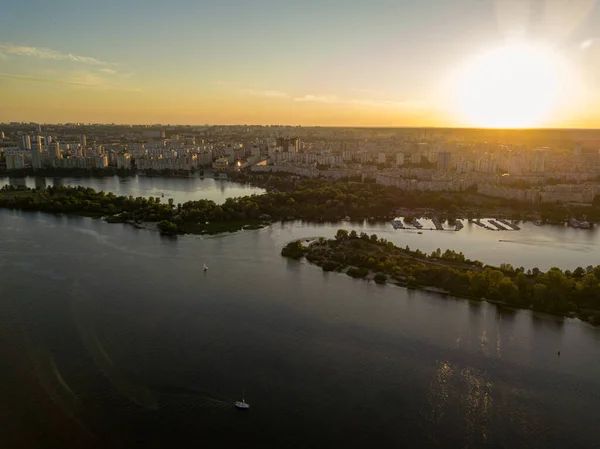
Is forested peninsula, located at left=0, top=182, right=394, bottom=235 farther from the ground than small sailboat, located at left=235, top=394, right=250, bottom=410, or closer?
farther from the ground

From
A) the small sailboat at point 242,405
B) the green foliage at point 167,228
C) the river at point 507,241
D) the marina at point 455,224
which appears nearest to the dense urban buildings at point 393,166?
the marina at point 455,224

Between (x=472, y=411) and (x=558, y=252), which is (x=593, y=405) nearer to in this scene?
(x=472, y=411)

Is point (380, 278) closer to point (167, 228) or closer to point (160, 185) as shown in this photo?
point (167, 228)

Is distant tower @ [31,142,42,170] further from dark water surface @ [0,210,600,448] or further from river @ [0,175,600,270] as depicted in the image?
dark water surface @ [0,210,600,448]

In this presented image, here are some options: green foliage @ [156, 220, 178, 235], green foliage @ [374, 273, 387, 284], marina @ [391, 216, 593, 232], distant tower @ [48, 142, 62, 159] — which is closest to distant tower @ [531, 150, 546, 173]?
marina @ [391, 216, 593, 232]

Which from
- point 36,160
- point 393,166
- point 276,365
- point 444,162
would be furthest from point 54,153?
point 276,365

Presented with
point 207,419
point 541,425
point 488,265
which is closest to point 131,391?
point 207,419

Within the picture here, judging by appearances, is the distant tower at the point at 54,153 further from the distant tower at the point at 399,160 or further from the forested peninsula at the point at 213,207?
the distant tower at the point at 399,160
